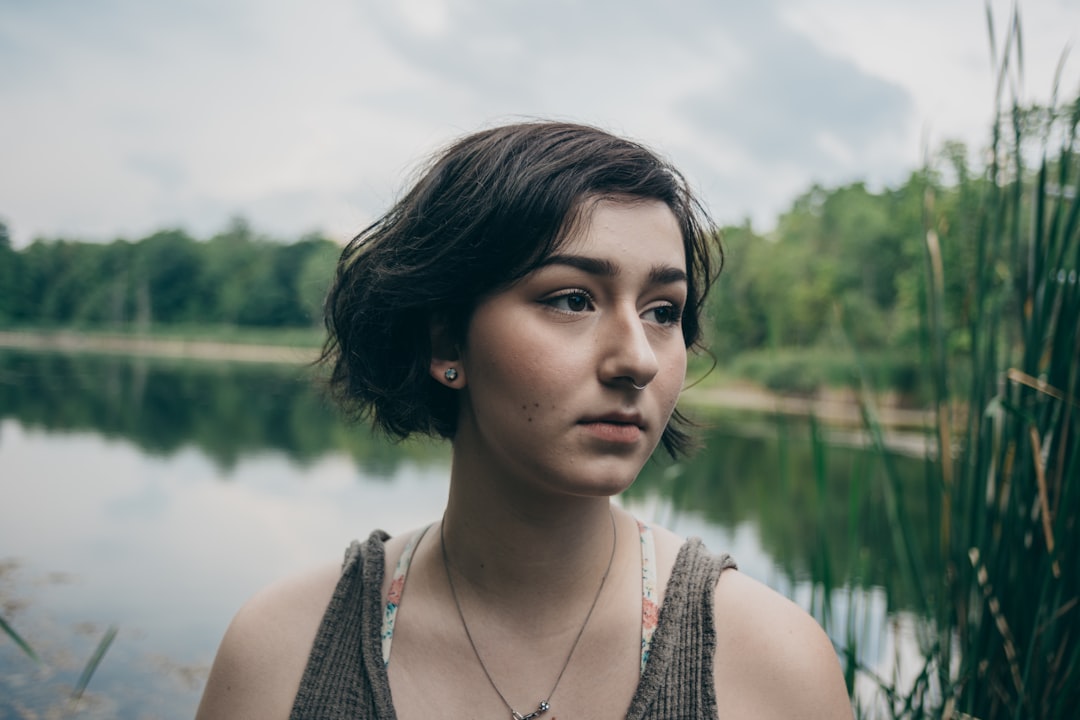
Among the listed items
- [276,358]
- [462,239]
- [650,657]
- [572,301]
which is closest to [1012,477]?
[650,657]

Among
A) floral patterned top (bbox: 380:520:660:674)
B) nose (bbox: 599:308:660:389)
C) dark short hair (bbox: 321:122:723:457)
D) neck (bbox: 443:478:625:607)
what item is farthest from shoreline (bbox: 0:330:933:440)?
nose (bbox: 599:308:660:389)

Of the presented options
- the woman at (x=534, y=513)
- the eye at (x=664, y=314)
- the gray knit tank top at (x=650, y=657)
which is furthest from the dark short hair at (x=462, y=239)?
the gray knit tank top at (x=650, y=657)

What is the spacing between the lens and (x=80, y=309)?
14.6 metres

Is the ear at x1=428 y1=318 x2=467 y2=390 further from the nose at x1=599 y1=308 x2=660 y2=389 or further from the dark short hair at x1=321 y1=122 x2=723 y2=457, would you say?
the nose at x1=599 y1=308 x2=660 y2=389

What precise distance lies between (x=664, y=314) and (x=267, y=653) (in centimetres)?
85

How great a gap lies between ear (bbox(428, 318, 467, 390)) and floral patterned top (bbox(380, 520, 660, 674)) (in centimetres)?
33

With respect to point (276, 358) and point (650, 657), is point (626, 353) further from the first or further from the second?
point (276, 358)

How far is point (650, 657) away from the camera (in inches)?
51.6

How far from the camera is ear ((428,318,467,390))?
139 cm

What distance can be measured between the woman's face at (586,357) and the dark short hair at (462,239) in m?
0.04

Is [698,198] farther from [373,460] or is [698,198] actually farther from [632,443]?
[373,460]

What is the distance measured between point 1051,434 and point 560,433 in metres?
0.97

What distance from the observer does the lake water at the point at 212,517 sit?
4295mm

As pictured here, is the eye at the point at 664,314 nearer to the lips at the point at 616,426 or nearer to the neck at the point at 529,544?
the lips at the point at 616,426
